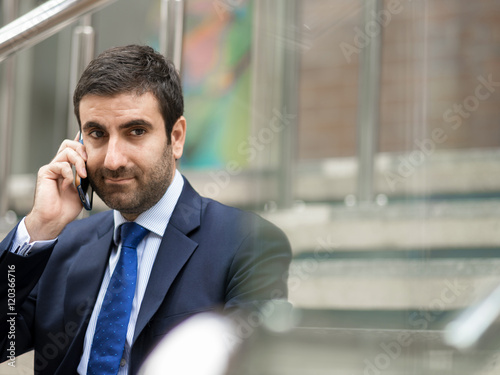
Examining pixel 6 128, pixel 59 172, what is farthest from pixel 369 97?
pixel 6 128

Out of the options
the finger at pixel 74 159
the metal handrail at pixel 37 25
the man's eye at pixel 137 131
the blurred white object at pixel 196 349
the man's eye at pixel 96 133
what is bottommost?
the blurred white object at pixel 196 349

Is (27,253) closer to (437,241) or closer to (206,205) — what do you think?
(206,205)

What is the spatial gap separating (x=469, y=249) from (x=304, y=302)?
9.9 inches

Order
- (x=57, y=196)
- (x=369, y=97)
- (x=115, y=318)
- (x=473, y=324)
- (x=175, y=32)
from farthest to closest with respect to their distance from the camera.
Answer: (x=175, y=32), (x=57, y=196), (x=115, y=318), (x=369, y=97), (x=473, y=324)

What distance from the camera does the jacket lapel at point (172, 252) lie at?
4.87ft

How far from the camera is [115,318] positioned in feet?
4.94

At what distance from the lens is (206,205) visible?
64.7 inches

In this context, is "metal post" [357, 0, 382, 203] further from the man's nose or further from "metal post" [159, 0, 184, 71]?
"metal post" [159, 0, 184, 71]

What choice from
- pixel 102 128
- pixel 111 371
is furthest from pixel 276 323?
pixel 102 128

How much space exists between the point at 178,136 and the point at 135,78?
0.16m

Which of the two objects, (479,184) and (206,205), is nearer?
(479,184)

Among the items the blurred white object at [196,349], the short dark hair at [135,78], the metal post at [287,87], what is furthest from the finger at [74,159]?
the metal post at [287,87]

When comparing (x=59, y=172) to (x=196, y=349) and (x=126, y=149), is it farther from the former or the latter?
(x=196, y=349)

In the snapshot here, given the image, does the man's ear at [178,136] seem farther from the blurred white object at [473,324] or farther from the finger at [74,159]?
the blurred white object at [473,324]
